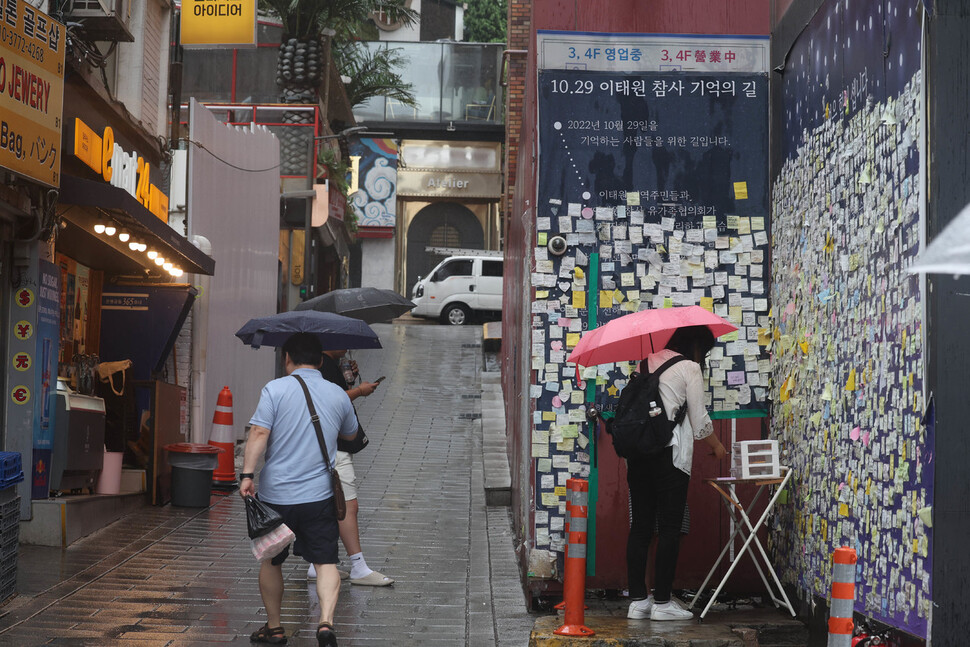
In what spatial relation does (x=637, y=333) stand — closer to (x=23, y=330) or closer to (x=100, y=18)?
(x=23, y=330)

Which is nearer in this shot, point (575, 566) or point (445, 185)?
point (575, 566)

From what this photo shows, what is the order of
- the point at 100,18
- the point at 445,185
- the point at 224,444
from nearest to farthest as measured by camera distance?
the point at 100,18, the point at 224,444, the point at 445,185

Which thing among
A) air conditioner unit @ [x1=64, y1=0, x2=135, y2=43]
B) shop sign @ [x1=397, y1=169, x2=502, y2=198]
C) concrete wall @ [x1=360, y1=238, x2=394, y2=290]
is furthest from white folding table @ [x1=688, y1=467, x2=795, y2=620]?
shop sign @ [x1=397, y1=169, x2=502, y2=198]

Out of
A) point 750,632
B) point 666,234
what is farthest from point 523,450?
point 750,632

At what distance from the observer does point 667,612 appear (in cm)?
689

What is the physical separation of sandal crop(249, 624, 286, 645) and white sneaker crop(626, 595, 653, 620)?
2.13 m

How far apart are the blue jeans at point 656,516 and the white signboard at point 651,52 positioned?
278 centimetres

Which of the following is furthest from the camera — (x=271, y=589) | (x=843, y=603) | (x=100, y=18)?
(x=100, y=18)

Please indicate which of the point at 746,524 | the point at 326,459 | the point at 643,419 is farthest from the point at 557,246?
the point at 326,459

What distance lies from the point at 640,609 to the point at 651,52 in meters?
3.81

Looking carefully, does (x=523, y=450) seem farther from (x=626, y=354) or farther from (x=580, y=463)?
(x=626, y=354)

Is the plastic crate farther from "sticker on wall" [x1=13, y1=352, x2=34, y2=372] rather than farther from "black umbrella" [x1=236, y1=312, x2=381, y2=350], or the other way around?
"sticker on wall" [x1=13, y1=352, x2=34, y2=372]

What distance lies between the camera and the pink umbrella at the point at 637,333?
6.84 meters

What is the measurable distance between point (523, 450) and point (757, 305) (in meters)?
2.05
